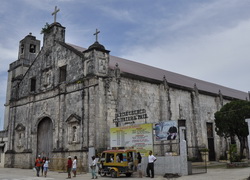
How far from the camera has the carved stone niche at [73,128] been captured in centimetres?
2253

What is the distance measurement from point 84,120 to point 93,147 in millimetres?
2680

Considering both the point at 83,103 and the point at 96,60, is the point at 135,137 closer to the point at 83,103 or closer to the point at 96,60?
the point at 83,103

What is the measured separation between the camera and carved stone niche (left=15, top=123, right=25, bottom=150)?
28359mm

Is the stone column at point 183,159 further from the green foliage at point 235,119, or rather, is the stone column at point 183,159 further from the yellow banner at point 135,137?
the green foliage at point 235,119

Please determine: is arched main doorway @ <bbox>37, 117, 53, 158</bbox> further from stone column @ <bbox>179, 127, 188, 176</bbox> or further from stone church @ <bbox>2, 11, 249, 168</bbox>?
stone column @ <bbox>179, 127, 188, 176</bbox>

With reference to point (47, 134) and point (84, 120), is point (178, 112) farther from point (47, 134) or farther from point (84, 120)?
point (47, 134)

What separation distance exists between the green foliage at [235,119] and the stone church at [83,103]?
15.8 ft

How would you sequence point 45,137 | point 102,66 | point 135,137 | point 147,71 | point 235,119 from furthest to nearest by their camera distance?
1. point 147,71
2. point 45,137
3. point 235,119
4. point 102,66
5. point 135,137

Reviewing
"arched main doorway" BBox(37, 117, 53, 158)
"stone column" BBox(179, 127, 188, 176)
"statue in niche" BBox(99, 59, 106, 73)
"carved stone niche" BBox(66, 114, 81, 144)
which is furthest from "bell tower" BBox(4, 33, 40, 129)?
"stone column" BBox(179, 127, 188, 176)

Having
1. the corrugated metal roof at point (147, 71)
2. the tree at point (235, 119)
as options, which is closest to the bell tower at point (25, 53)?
the corrugated metal roof at point (147, 71)

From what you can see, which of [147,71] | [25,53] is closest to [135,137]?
[147,71]

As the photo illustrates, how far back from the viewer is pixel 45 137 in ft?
85.9

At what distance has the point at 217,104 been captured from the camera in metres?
34.6

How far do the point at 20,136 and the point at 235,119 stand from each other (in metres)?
21.4
